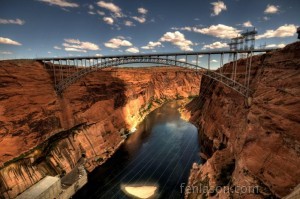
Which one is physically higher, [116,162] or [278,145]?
[278,145]

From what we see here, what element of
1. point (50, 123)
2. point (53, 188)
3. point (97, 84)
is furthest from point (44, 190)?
point (97, 84)

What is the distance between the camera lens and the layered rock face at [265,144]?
43.8 ft

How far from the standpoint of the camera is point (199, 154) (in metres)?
31.9

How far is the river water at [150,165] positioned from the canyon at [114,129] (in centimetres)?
196

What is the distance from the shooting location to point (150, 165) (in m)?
28.9

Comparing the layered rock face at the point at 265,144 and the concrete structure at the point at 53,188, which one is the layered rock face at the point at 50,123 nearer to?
the concrete structure at the point at 53,188

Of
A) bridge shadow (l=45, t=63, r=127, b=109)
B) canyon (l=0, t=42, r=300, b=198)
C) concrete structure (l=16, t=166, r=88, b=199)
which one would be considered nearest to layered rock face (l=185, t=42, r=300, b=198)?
canyon (l=0, t=42, r=300, b=198)

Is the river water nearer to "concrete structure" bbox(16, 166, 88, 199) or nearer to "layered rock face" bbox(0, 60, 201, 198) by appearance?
"concrete structure" bbox(16, 166, 88, 199)

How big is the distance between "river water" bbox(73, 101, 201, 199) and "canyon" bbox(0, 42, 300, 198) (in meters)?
1.96

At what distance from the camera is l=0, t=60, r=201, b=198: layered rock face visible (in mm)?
21234

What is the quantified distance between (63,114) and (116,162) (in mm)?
10742

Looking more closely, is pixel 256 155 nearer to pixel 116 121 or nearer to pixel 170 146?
pixel 170 146

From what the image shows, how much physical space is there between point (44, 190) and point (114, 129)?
20226mm

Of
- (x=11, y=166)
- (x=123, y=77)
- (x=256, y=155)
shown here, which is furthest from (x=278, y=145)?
(x=123, y=77)
